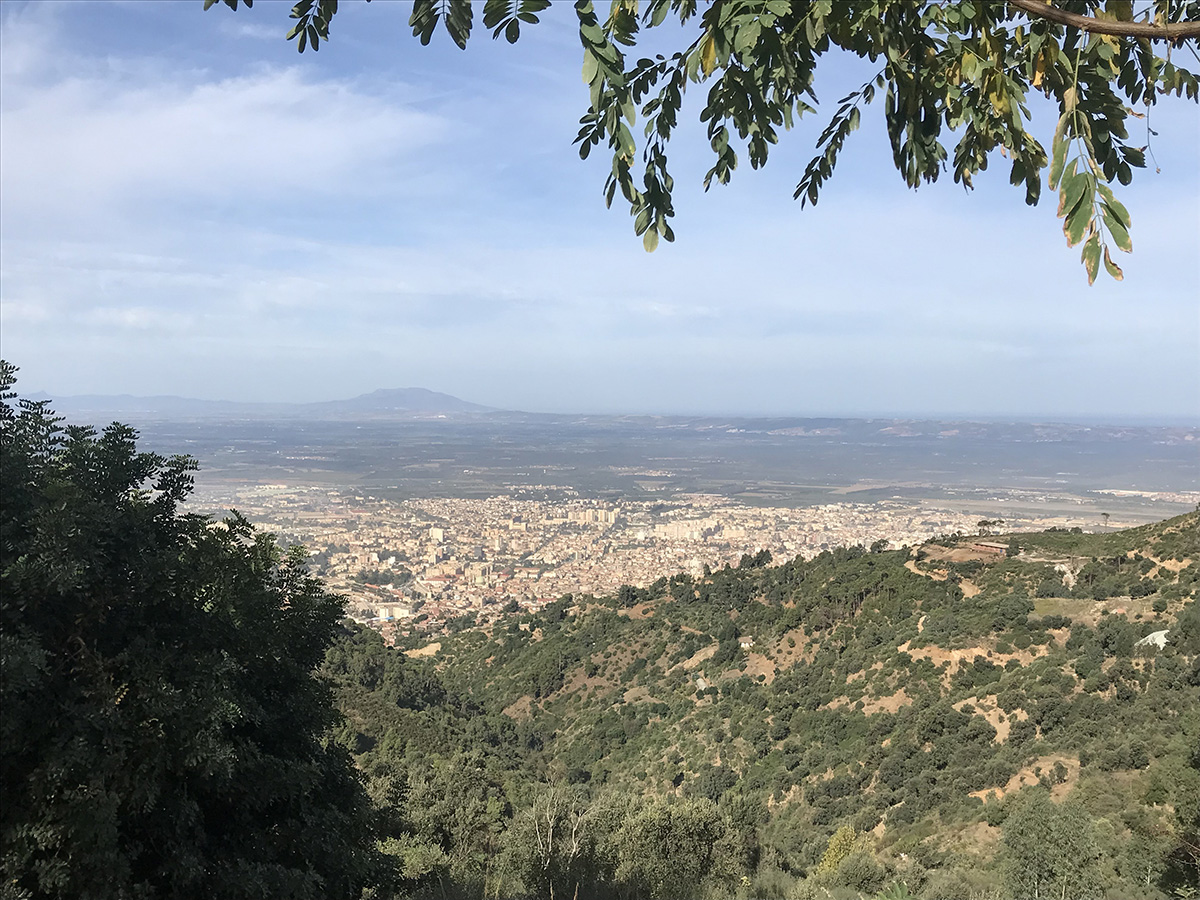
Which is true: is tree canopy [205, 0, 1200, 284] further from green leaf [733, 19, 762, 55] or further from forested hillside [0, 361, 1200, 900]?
forested hillside [0, 361, 1200, 900]

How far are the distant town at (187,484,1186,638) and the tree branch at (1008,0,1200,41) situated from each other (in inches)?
1625

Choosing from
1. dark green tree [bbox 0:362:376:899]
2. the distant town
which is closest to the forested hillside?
dark green tree [bbox 0:362:376:899]

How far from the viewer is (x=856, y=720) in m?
18.7

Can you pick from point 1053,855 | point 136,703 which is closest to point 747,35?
point 136,703

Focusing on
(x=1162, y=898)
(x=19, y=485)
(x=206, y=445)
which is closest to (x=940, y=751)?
(x=1162, y=898)

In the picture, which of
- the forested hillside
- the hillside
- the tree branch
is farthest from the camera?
the hillside

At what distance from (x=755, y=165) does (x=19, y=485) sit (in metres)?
4.03

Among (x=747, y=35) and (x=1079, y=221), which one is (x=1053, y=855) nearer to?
(x=1079, y=221)

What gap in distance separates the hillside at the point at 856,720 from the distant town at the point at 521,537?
15827mm

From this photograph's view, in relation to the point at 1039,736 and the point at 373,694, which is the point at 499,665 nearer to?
the point at 373,694

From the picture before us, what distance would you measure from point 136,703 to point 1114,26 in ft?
14.7

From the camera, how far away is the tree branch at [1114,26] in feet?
4.87

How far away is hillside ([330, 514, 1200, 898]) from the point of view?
10.6 meters

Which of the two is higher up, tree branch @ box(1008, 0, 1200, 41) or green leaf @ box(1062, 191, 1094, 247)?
tree branch @ box(1008, 0, 1200, 41)
